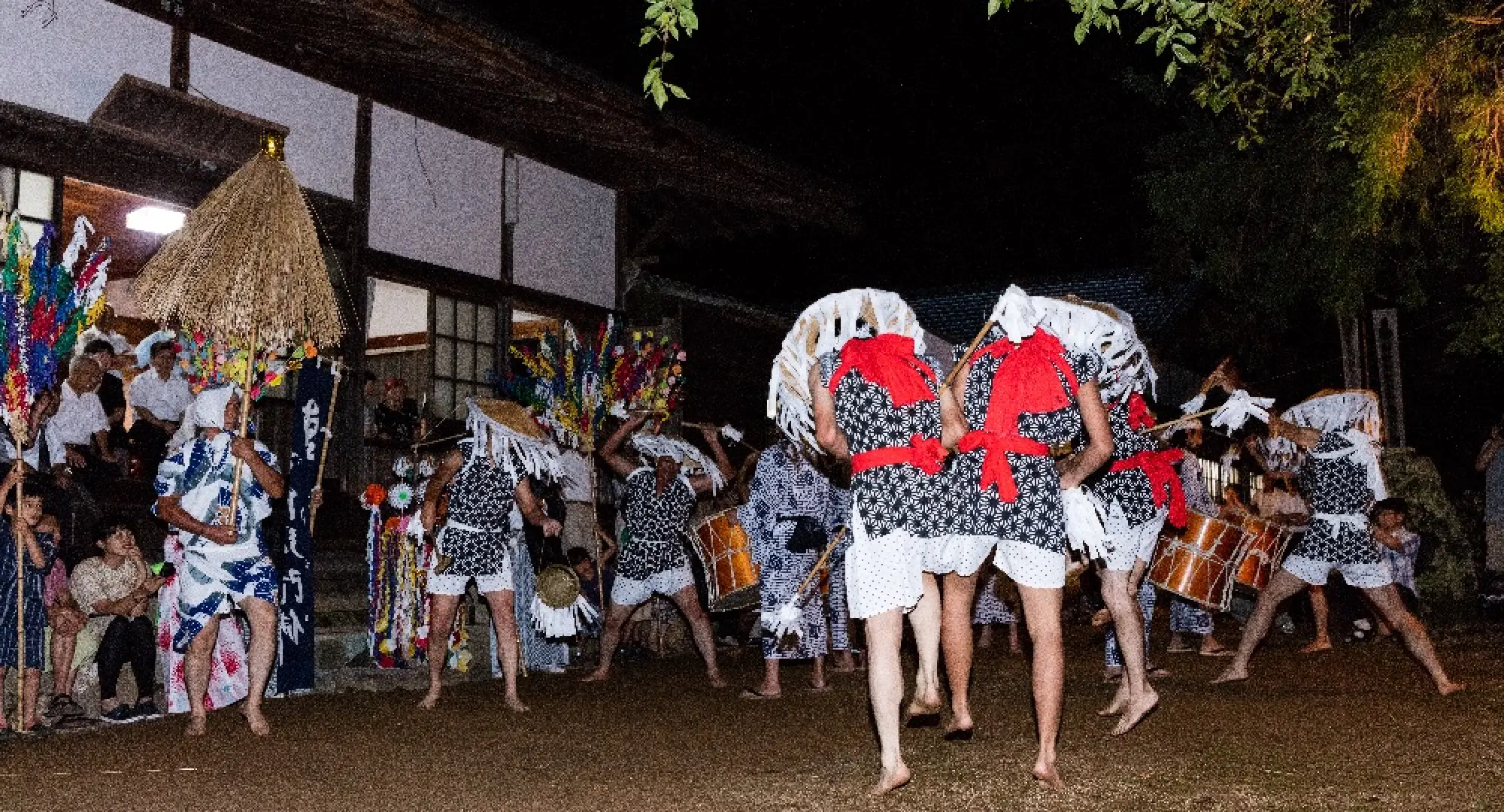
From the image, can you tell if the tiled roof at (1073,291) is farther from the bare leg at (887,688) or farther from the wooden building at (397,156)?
the bare leg at (887,688)

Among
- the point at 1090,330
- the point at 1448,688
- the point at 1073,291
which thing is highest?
the point at 1073,291

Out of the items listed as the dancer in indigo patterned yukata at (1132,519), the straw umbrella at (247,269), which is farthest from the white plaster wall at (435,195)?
the dancer in indigo patterned yukata at (1132,519)

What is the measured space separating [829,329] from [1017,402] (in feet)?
2.68

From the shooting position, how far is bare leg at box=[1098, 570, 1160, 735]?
621 cm

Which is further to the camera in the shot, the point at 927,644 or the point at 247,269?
the point at 247,269

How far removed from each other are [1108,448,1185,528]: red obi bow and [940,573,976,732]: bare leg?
1.63 meters

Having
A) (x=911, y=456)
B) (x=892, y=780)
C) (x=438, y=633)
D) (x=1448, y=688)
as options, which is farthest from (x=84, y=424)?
(x=1448, y=688)

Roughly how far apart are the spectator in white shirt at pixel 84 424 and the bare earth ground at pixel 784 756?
215cm

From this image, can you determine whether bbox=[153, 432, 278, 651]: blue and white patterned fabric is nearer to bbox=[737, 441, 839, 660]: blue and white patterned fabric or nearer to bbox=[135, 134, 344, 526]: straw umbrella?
bbox=[135, 134, 344, 526]: straw umbrella

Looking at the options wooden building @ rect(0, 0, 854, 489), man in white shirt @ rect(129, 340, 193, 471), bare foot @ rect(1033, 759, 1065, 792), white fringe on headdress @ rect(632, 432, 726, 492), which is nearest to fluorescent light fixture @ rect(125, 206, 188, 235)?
wooden building @ rect(0, 0, 854, 489)

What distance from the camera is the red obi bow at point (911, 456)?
17.2ft

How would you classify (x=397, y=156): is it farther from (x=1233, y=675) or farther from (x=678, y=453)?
(x=1233, y=675)

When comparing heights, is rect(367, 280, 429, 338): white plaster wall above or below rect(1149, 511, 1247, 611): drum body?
above

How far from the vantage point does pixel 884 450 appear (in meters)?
5.25
